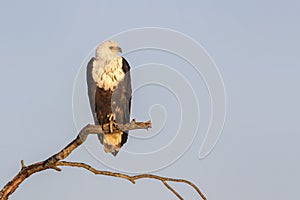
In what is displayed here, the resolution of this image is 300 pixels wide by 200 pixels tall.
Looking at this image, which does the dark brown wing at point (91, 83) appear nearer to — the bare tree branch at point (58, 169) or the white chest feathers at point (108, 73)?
the white chest feathers at point (108, 73)

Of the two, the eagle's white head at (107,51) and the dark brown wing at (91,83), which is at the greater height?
the eagle's white head at (107,51)

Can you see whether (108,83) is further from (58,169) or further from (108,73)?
(58,169)

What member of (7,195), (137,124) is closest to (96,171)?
(7,195)

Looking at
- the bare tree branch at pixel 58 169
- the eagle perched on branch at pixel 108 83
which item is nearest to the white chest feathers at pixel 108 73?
the eagle perched on branch at pixel 108 83

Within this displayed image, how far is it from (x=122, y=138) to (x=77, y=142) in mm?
1941

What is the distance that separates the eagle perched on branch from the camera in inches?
207

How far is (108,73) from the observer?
5.32 meters

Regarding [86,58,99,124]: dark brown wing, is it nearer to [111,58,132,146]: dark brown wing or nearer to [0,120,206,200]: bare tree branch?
[111,58,132,146]: dark brown wing

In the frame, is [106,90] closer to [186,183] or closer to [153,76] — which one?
[153,76]

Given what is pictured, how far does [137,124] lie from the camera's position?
10.9ft

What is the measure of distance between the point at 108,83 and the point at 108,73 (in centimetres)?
13

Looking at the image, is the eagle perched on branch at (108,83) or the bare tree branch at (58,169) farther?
the eagle perched on branch at (108,83)

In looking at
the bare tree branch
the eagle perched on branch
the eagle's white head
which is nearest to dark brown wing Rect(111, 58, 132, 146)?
the eagle perched on branch

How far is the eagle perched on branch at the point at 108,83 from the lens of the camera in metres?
5.26
